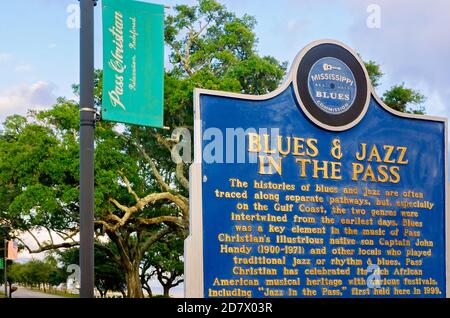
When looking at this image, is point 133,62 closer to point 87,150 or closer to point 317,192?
point 87,150

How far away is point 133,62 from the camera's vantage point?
32.8 feet

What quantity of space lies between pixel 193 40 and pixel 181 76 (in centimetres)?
207

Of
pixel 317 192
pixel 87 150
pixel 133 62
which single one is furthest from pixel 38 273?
pixel 87 150

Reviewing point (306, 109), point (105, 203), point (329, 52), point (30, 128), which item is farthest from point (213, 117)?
point (30, 128)

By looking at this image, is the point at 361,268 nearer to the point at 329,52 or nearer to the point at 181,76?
the point at 329,52

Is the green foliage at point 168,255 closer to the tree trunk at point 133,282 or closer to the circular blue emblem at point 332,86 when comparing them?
the tree trunk at point 133,282

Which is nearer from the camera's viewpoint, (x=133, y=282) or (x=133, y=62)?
(x=133, y=62)

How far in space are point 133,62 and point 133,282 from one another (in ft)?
67.5

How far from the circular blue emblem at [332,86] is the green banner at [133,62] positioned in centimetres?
332

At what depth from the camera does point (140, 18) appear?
1021cm

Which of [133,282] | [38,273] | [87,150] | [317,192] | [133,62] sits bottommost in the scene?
[38,273]

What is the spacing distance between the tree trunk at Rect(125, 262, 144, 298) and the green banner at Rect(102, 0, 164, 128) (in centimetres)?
1960

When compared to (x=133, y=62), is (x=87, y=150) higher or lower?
lower

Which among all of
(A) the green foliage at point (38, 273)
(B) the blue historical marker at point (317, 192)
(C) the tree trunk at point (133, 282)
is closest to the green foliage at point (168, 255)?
(C) the tree trunk at point (133, 282)
